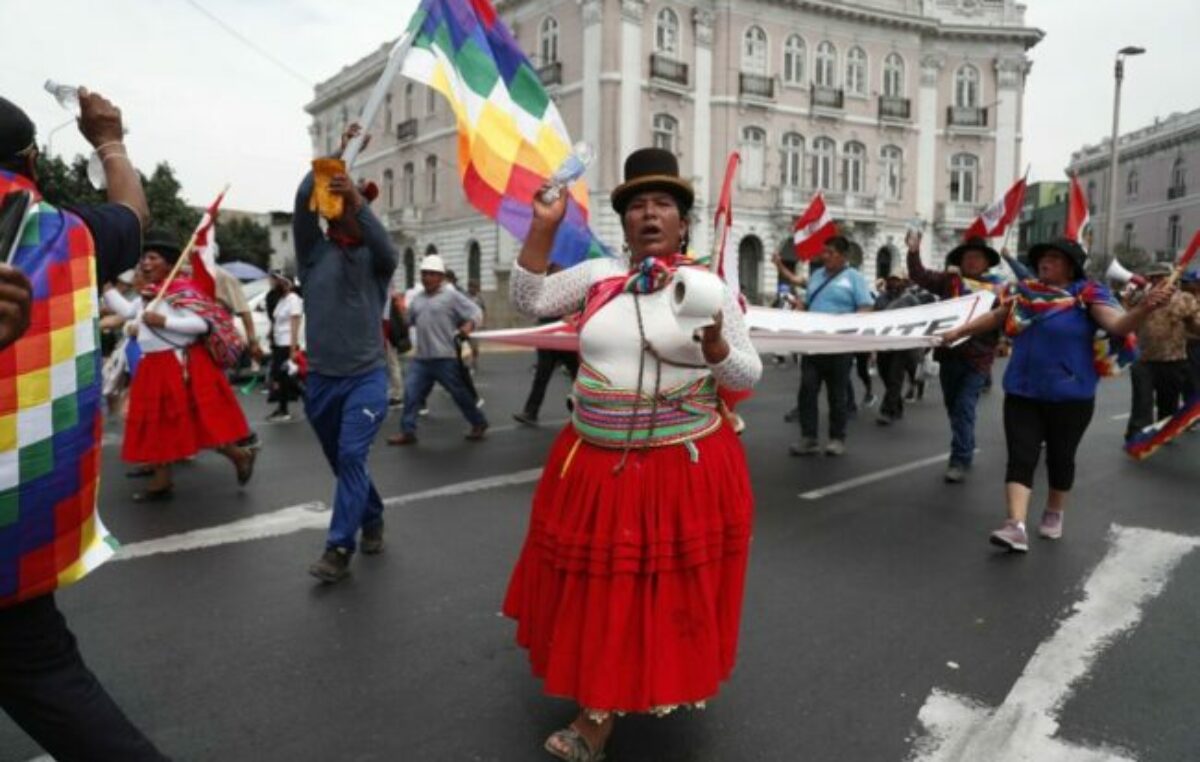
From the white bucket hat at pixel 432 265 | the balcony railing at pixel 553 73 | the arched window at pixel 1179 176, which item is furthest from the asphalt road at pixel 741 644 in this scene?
the arched window at pixel 1179 176

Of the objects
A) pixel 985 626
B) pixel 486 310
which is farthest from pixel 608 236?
pixel 985 626

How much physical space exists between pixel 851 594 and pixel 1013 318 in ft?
7.15

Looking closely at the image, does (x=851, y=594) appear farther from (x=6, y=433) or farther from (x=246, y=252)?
(x=246, y=252)

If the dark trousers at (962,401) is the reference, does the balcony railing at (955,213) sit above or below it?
above

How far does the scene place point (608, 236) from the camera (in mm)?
33000

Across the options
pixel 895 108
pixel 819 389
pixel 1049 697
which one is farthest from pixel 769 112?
pixel 1049 697

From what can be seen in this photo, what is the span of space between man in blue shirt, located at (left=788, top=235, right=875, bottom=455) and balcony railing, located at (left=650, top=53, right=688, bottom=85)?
2643cm

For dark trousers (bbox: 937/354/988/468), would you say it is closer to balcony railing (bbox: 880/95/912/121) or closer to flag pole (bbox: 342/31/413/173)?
flag pole (bbox: 342/31/413/173)

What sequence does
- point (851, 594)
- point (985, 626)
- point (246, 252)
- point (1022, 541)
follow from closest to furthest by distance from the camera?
point (985, 626)
point (851, 594)
point (1022, 541)
point (246, 252)

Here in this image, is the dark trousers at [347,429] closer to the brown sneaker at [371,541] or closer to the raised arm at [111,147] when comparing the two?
the brown sneaker at [371,541]

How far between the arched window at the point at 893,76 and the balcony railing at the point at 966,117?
2.50 m

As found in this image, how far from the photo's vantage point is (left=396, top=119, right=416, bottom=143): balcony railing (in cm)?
4019

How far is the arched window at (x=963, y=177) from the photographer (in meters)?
40.1

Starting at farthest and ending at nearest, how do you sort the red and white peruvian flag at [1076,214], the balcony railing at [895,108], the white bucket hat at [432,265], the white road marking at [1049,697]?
1. the balcony railing at [895,108]
2. the white bucket hat at [432,265]
3. the red and white peruvian flag at [1076,214]
4. the white road marking at [1049,697]
